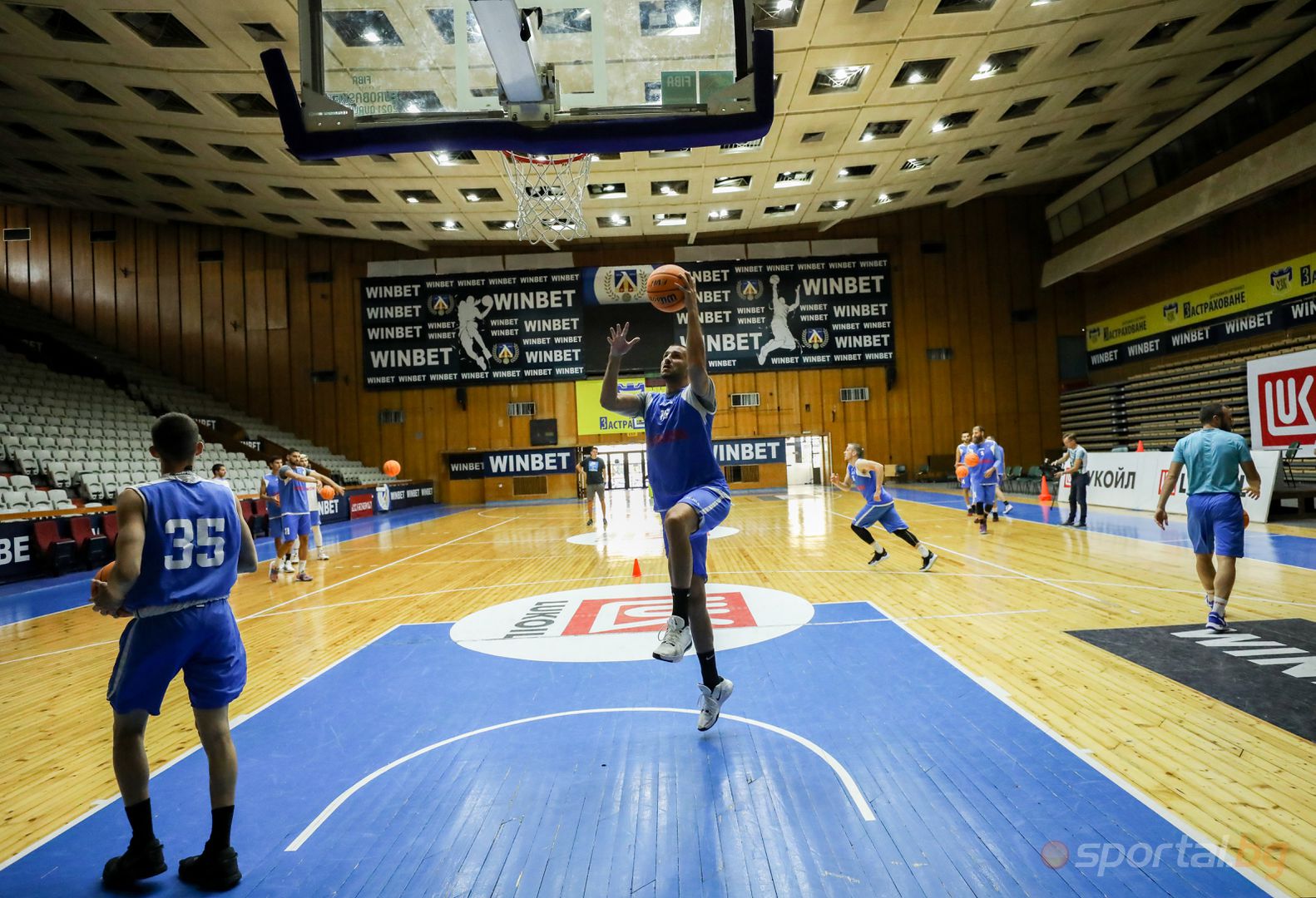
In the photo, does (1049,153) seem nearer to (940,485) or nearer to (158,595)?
(940,485)

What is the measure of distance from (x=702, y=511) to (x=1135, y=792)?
214cm

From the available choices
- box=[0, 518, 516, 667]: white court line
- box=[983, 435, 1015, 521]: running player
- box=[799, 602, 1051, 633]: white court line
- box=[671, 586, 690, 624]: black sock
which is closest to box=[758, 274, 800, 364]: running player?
box=[983, 435, 1015, 521]: running player

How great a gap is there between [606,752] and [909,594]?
14.4 ft

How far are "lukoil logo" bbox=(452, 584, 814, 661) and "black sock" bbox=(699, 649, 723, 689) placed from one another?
1.43 meters

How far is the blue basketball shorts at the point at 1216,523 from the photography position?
4.95 meters

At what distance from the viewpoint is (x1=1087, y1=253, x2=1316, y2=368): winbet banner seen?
1577cm

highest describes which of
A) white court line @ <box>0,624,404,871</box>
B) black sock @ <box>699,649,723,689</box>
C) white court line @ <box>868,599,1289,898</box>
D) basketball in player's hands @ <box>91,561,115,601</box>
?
basketball in player's hands @ <box>91,561,115,601</box>

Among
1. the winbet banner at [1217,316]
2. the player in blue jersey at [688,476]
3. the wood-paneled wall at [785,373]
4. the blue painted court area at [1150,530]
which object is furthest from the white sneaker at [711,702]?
the wood-paneled wall at [785,373]

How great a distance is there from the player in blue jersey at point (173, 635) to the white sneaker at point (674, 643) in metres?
1.75

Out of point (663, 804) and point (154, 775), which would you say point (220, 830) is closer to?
point (154, 775)

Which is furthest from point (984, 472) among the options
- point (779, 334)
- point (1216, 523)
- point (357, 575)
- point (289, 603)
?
point (779, 334)

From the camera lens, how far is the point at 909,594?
265 inches

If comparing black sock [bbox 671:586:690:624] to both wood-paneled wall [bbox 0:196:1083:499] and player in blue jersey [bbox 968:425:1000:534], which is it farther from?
wood-paneled wall [bbox 0:196:1083:499]

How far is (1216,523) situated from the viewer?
5.03 meters
